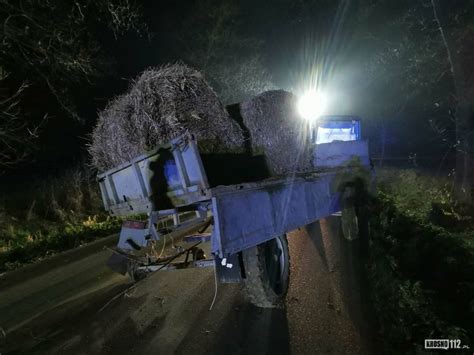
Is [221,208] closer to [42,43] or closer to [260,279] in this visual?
[260,279]

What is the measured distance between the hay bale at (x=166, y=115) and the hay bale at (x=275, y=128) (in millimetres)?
983

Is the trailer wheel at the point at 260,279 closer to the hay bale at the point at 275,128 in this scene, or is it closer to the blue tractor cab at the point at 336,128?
the hay bale at the point at 275,128

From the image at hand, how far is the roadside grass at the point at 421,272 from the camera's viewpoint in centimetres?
325

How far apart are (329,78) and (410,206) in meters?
23.3

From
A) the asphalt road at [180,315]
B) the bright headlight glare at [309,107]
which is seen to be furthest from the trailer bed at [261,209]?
the bright headlight glare at [309,107]

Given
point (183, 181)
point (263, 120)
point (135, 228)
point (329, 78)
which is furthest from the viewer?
point (329, 78)

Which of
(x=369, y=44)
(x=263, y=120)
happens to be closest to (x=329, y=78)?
(x=369, y=44)

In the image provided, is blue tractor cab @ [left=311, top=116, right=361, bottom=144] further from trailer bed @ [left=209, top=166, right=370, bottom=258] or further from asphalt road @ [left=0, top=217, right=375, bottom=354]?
trailer bed @ [left=209, top=166, right=370, bottom=258]

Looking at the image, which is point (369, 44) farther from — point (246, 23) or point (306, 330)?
point (306, 330)

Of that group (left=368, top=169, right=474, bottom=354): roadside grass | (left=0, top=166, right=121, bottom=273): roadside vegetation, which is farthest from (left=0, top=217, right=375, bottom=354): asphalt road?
(left=0, top=166, right=121, bottom=273): roadside vegetation

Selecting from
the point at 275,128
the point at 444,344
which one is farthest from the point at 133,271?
the point at 444,344

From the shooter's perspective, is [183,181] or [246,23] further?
[246,23]

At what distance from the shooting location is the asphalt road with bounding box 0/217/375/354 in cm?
370

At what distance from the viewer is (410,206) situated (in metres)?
8.23
